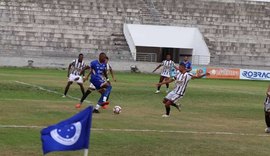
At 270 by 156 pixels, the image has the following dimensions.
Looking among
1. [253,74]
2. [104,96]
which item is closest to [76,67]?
[104,96]

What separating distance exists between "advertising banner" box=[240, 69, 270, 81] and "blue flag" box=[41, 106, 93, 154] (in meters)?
47.7

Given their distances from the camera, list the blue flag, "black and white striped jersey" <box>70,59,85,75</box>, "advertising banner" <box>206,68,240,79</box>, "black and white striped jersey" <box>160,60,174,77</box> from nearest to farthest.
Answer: the blue flag < "black and white striped jersey" <box>70,59,85,75</box> < "black and white striped jersey" <box>160,60,174,77</box> < "advertising banner" <box>206,68,240,79</box>

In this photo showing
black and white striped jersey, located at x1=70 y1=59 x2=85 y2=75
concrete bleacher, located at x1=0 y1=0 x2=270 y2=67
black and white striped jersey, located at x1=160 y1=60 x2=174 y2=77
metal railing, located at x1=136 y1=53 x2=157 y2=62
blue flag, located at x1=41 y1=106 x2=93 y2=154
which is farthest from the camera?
metal railing, located at x1=136 y1=53 x2=157 y2=62

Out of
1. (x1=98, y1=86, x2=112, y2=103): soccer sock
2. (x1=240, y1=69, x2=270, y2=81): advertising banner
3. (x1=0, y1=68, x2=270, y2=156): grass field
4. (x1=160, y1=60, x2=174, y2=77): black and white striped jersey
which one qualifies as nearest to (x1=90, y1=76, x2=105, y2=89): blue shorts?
(x1=98, y1=86, x2=112, y2=103): soccer sock

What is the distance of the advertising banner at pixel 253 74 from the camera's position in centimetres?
5534

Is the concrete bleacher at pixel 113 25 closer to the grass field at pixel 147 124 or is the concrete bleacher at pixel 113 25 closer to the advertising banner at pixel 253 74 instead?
the advertising banner at pixel 253 74

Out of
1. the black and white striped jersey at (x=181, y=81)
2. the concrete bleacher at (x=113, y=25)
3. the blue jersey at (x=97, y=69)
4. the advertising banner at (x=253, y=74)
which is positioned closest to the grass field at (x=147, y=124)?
the black and white striped jersey at (x=181, y=81)

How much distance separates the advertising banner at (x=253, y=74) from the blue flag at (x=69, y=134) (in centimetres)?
4775

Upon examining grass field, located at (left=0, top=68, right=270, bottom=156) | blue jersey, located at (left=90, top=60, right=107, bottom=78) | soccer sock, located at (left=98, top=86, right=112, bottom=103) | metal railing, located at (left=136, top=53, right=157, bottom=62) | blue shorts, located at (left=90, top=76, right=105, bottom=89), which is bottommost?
metal railing, located at (left=136, top=53, right=157, bottom=62)

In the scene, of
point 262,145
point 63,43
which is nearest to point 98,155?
point 262,145

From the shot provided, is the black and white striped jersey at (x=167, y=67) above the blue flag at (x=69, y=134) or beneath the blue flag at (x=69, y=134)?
beneath

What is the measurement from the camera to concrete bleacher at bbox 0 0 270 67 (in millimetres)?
57888

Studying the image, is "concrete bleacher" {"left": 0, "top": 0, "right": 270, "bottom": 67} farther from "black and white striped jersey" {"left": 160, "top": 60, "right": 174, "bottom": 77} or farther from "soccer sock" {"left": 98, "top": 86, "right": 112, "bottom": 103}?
"soccer sock" {"left": 98, "top": 86, "right": 112, "bottom": 103}

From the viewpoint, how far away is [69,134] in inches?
333
